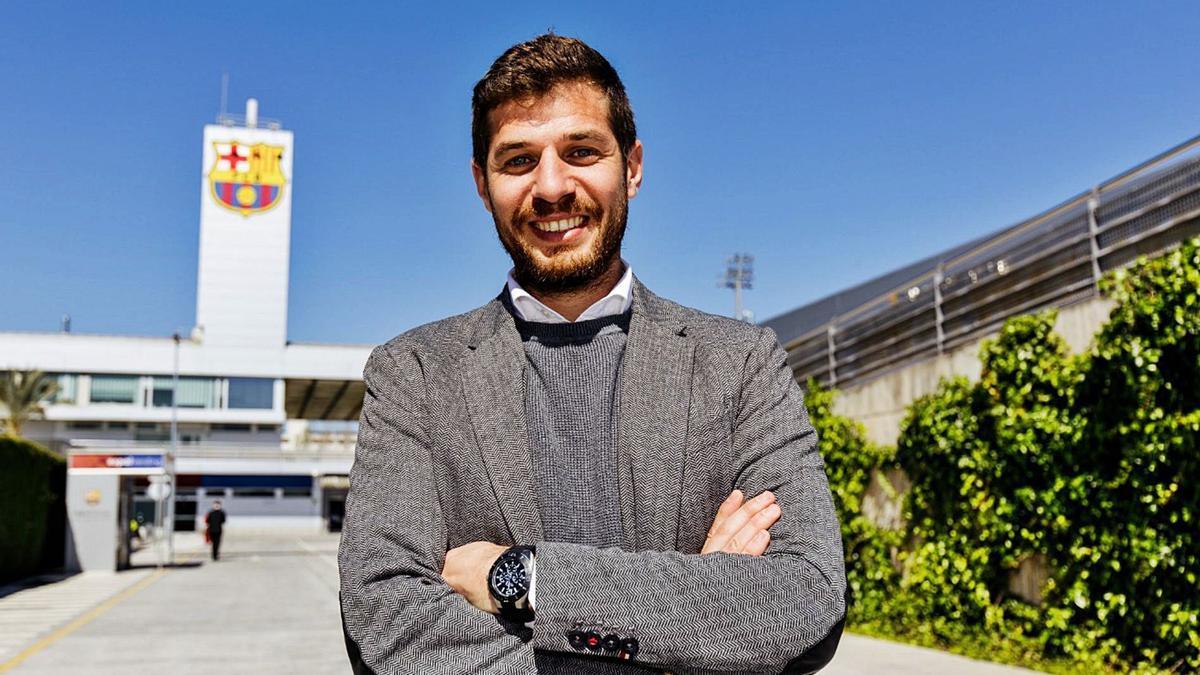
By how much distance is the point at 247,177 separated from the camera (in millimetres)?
72625

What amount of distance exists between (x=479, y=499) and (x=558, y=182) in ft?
2.28

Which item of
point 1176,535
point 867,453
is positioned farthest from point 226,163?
point 1176,535

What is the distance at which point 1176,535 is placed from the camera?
788cm

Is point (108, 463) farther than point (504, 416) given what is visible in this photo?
Yes

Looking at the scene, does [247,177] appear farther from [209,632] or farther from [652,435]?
Result: [652,435]

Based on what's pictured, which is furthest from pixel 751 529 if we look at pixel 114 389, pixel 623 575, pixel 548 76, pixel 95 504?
pixel 114 389

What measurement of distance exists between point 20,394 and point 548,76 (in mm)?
62364

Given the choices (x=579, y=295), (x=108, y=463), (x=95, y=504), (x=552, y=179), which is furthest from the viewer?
(x=95, y=504)

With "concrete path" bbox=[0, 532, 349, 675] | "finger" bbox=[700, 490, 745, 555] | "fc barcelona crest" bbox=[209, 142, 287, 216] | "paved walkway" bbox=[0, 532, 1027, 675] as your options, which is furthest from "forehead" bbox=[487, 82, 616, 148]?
"fc barcelona crest" bbox=[209, 142, 287, 216]

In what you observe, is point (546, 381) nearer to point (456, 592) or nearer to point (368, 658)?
point (456, 592)

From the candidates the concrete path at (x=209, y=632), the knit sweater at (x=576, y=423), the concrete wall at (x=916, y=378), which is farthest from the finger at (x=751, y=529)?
the concrete path at (x=209, y=632)

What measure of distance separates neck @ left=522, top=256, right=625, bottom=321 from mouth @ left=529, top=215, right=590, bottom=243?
11 cm

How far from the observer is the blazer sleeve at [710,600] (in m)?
2.02

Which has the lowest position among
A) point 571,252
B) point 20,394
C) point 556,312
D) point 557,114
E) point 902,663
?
point 902,663
